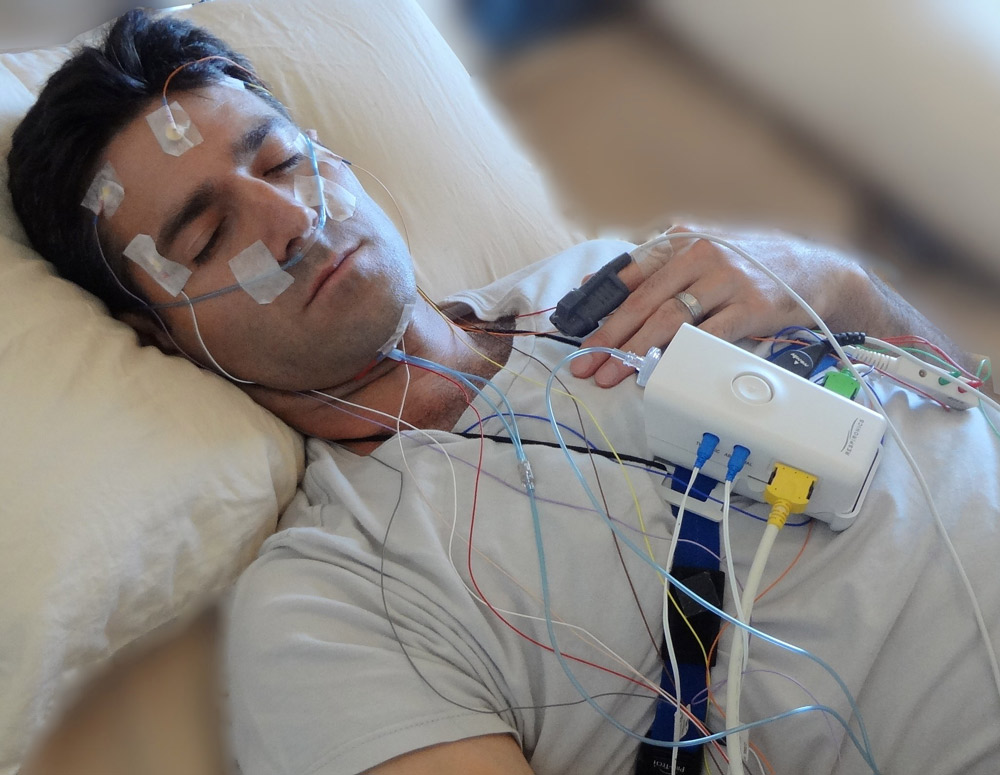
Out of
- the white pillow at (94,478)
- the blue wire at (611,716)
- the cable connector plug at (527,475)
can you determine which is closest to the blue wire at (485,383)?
the cable connector plug at (527,475)

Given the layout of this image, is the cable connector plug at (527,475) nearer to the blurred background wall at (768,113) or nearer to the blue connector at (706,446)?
the blue connector at (706,446)

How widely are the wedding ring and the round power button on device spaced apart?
287mm

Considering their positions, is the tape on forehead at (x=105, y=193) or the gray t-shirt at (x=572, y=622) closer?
the gray t-shirt at (x=572, y=622)

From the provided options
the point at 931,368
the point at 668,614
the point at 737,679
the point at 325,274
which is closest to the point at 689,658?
the point at 668,614

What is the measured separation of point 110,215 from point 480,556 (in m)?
0.77

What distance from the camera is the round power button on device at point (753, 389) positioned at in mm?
891

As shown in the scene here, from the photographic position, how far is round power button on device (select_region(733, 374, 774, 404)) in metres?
0.89

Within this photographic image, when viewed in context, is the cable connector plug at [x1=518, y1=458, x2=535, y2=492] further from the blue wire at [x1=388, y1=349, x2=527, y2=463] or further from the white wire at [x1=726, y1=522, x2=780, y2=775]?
the white wire at [x1=726, y1=522, x2=780, y2=775]

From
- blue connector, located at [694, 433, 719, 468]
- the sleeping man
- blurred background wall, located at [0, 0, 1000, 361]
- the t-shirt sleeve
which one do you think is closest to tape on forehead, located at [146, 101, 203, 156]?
the sleeping man

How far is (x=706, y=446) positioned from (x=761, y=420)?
7 centimetres

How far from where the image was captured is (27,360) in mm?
1027

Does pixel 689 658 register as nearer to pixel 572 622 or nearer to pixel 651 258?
pixel 572 622

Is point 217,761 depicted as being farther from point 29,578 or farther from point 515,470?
point 515,470

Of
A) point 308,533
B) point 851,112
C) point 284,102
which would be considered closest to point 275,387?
point 308,533
